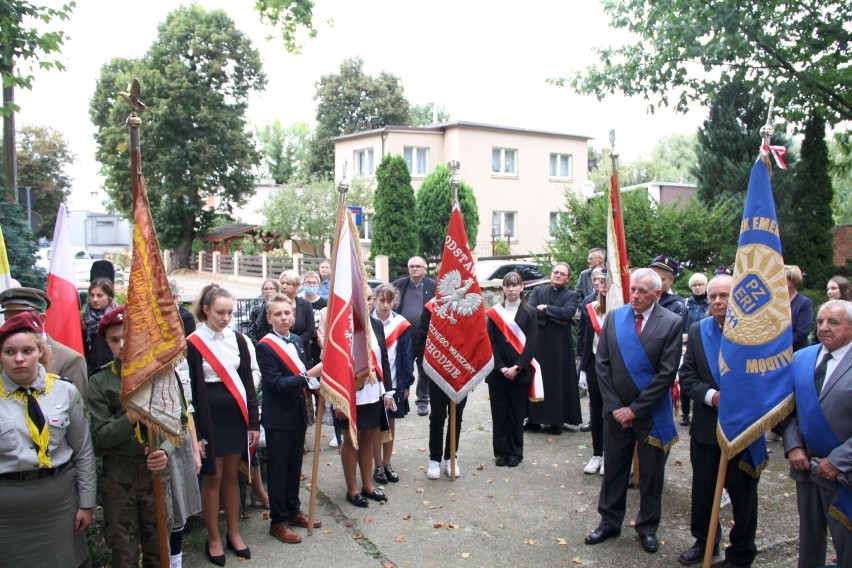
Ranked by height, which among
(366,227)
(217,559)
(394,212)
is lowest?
(217,559)

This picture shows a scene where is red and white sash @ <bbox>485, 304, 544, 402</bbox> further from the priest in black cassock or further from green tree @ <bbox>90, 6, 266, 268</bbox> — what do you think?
green tree @ <bbox>90, 6, 266, 268</bbox>

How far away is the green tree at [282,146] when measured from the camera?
216 feet

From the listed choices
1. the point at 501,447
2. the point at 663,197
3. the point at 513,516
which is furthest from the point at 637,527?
the point at 663,197

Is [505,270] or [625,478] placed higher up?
[505,270]

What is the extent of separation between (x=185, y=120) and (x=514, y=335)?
35.0m

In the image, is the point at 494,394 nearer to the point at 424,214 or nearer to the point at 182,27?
the point at 424,214

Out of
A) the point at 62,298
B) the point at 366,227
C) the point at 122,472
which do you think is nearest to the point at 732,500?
the point at 122,472

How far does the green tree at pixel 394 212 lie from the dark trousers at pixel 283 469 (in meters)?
20.4

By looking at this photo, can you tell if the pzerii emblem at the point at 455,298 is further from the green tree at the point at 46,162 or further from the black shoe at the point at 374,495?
the green tree at the point at 46,162

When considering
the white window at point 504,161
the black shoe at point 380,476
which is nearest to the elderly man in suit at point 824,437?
the black shoe at point 380,476

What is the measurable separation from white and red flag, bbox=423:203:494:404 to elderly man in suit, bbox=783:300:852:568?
3.05m

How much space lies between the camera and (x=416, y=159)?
116 feet

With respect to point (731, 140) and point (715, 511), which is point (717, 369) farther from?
point (731, 140)

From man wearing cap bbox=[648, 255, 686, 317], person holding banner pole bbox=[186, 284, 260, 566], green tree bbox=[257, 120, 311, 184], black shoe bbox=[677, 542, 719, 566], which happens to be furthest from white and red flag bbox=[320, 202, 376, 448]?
green tree bbox=[257, 120, 311, 184]
